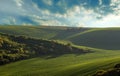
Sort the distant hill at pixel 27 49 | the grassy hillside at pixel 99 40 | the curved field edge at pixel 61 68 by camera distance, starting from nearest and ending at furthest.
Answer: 1. the curved field edge at pixel 61 68
2. the distant hill at pixel 27 49
3. the grassy hillside at pixel 99 40

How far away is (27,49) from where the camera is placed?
12812cm

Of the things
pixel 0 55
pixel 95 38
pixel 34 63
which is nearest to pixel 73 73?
pixel 34 63

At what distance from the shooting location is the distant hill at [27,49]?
116331 mm

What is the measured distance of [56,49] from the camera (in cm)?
13262

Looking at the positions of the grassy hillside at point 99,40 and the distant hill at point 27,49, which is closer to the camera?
the distant hill at point 27,49

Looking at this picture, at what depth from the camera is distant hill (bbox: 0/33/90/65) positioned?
116 metres

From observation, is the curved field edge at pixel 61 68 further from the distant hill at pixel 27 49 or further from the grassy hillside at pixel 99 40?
the grassy hillside at pixel 99 40

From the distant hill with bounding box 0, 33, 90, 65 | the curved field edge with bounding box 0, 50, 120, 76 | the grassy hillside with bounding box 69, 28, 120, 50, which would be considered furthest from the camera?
the grassy hillside with bounding box 69, 28, 120, 50

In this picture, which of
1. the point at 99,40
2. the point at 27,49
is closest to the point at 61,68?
the point at 27,49

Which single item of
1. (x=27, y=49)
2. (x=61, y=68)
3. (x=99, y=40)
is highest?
(x=27, y=49)

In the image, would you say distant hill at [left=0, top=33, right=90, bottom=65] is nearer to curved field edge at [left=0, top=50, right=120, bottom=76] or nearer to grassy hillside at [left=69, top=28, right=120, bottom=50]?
curved field edge at [left=0, top=50, right=120, bottom=76]

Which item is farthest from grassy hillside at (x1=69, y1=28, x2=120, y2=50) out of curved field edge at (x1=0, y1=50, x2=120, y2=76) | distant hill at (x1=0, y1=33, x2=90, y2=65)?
curved field edge at (x1=0, y1=50, x2=120, y2=76)

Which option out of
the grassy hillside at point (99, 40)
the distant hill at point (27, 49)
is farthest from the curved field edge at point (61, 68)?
the grassy hillside at point (99, 40)

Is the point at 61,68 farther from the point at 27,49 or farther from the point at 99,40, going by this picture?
the point at 99,40
